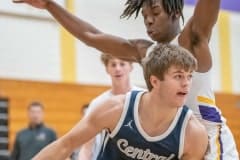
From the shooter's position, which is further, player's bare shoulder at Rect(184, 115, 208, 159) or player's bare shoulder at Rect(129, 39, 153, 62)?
player's bare shoulder at Rect(129, 39, 153, 62)

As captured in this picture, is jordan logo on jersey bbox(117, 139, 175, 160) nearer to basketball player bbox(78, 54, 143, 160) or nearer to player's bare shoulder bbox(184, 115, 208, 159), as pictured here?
player's bare shoulder bbox(184, 115, 208, 159)

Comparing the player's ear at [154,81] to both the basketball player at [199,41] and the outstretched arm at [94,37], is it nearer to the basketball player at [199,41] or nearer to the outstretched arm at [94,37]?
the basketball player at [199,41]

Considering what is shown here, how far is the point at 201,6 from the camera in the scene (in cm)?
324

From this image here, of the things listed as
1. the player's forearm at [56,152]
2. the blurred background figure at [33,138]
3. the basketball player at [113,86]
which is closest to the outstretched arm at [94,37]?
the basketball player at [113,86]

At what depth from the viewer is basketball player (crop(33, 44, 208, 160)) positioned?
3.26 m

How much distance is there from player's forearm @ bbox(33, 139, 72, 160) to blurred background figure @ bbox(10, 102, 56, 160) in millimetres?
5253

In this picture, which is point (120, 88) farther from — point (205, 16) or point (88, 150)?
point (205, 16)

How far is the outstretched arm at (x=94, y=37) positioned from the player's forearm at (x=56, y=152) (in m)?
0.82

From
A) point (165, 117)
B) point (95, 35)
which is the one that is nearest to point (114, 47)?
point (95, 35)

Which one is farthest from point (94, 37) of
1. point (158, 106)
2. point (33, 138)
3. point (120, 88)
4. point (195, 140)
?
point (33, 138)

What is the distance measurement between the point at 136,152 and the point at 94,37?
3.26ft

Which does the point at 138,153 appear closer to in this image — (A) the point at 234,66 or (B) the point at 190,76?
(B) the point at 190,76

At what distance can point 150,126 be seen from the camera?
334 centimetres

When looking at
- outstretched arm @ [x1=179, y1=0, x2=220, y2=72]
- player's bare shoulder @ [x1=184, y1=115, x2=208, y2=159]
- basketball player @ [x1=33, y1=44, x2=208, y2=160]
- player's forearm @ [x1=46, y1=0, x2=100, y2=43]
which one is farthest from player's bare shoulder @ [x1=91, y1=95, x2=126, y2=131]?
player's forearm @ [x1=46, y1=0, x2=100, y2=43]
